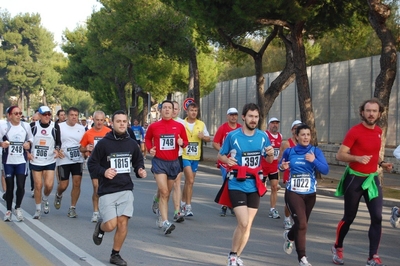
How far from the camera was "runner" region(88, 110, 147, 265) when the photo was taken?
768 centimetres

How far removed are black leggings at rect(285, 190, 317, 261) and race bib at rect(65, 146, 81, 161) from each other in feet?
16.0

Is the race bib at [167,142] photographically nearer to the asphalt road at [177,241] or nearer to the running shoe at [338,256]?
the asphalt road at [177,241]

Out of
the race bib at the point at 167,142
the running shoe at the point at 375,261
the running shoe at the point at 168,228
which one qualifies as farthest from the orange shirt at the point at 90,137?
the running shoe at the point at 375,261

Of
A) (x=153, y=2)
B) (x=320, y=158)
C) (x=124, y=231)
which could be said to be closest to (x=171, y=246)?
(x=124, y=231)

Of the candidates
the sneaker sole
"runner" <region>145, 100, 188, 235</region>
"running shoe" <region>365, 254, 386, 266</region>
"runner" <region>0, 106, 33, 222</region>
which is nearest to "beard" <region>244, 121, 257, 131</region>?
"running shoe" <region>365, 254, 386, 266</region>

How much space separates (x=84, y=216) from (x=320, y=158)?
5391 mm

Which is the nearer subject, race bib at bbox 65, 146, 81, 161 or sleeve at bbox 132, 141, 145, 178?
sleeve at bbox 132, 141, 145, 178

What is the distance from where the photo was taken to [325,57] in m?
42.3

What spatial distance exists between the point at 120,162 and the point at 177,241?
2.25 meters

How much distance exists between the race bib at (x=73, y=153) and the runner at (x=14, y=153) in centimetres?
67

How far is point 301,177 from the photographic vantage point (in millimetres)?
8055

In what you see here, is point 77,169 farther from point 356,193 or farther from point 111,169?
point 356,193

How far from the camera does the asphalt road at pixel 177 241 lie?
27.5 ft

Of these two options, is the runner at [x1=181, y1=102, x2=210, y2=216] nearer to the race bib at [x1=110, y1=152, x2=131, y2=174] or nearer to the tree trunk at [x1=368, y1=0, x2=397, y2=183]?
the race bib at [x1=110, y1=152, x2=131, y2=174]
